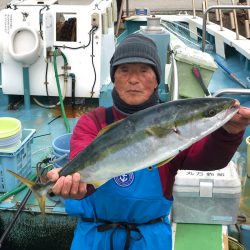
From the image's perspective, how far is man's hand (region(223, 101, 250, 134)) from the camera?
1.95 m

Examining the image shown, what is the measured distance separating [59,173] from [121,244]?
71 cm

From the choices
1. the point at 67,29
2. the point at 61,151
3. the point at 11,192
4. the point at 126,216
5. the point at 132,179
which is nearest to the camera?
the point at 132,179

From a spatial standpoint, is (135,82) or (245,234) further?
(245,234)

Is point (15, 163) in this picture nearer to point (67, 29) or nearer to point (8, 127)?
point (8, 127)

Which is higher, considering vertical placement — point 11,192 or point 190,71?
point 190,71

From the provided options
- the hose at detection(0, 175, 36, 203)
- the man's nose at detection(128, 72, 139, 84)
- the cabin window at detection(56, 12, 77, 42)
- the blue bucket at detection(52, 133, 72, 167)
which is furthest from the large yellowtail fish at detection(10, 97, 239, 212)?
the cabin window at detection(56, 12, 77, 42)

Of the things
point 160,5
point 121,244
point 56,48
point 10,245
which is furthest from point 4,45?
point 160,5

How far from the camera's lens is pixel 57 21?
6871 millimetres

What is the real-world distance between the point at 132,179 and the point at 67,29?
4.90 metres

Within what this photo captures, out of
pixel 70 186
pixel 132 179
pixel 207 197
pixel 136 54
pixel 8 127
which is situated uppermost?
pixel 136 54

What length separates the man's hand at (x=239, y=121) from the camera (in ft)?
6.40

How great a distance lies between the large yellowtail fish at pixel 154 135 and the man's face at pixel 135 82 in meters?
0.37

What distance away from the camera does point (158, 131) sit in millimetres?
1844

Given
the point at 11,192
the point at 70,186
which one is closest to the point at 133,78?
the point at 70,186
